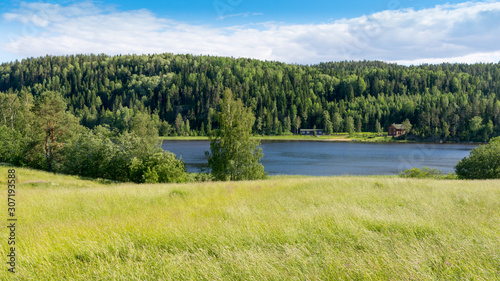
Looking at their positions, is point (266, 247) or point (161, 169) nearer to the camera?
point (266, 247)

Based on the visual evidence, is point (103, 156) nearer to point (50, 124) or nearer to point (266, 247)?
point (50, 124)

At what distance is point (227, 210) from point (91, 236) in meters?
3.22

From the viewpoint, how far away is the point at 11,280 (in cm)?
443

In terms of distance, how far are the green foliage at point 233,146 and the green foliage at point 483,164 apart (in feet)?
91.0

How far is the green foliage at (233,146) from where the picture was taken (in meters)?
35.6

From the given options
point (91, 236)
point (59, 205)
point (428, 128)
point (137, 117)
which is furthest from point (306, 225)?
point (428, 128)

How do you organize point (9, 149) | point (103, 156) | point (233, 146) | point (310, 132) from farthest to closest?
point (310, 132), point (9, 149), point (103, 156), point (233, 146)

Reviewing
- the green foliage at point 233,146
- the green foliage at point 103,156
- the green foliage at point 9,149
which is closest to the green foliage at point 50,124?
the green foliage at point 103,156

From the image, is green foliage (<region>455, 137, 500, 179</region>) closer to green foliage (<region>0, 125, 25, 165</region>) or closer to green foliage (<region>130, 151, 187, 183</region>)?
green foliage (<region>130, 151, 187, 183</region>)

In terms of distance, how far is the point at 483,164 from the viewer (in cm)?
3900

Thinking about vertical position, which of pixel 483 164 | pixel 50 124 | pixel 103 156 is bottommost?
pixel 103 156

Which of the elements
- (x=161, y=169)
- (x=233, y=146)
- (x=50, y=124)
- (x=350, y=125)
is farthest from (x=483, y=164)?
(x=350, y=125)

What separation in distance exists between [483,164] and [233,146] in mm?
32288

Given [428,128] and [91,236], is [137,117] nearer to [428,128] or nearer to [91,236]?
[91,236]
